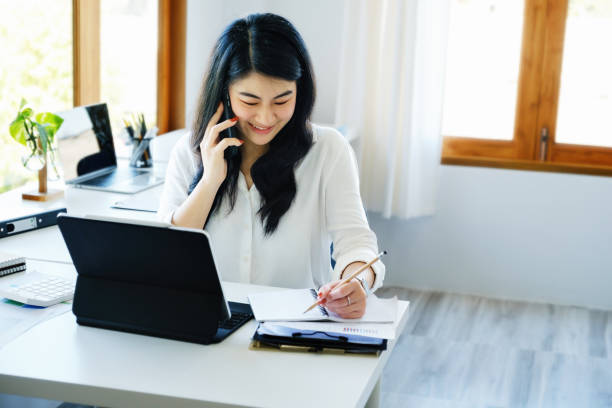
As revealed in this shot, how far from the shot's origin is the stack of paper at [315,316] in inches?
59.2

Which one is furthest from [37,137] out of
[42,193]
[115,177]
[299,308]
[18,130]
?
[299,308]

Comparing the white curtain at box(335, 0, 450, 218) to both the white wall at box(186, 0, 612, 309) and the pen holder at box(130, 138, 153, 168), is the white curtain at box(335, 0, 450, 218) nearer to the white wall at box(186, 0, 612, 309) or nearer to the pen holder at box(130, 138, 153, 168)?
the white wall at box(186, 0, 612, 309)

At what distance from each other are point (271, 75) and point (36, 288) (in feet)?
2.36

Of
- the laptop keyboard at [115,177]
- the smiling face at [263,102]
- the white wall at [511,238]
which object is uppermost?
the smiling face at [263,102]

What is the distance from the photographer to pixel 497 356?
3117mm

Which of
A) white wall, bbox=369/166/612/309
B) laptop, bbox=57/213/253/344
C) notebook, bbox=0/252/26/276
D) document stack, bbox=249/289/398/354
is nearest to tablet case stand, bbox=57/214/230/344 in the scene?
laptop, bbox=57/213/253/344

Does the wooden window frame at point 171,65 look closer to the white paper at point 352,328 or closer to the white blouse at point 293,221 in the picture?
the white blouse at point 293,221

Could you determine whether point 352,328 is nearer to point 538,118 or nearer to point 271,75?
point 271,75

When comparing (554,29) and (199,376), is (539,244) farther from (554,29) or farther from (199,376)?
(199,376)

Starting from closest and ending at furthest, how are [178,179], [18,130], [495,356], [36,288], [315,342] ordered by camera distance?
[315,342], [36,288], [178,179], [18,130], [495,356]

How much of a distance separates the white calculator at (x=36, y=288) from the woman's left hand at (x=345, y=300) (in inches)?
22.8

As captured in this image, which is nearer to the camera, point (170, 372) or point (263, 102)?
point (170, 372)

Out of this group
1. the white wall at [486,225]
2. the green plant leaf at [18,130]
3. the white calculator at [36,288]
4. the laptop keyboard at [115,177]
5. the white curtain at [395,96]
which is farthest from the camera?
the white wall at [486,225]

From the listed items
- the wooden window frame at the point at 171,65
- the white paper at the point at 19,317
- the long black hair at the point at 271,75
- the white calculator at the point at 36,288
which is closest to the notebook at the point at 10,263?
the white calculator at the point at 36,288
